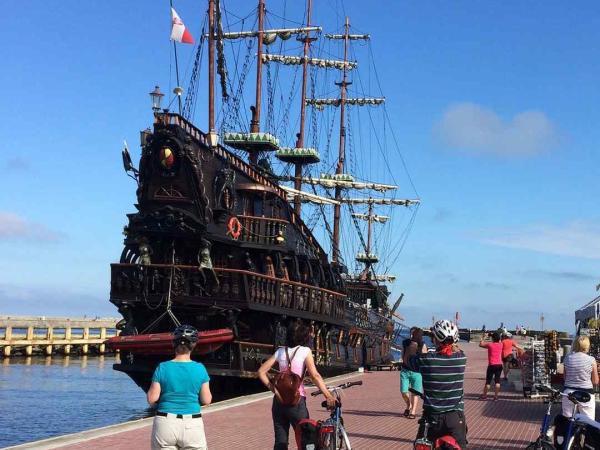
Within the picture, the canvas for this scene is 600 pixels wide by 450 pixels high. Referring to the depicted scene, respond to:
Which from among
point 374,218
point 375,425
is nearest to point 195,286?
point 375,425

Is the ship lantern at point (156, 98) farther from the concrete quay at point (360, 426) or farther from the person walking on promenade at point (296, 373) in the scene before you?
the person walking on promenade at point (296, 373)

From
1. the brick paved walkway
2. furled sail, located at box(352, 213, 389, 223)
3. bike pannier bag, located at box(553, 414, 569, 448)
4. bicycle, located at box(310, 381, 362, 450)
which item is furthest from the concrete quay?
furled sail, located at box(352, 213, 389, 223)

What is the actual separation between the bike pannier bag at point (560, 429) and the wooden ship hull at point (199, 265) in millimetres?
12818

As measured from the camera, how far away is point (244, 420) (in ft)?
43.8

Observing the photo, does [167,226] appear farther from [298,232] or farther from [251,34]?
[251,34]

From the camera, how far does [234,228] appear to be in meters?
22.7

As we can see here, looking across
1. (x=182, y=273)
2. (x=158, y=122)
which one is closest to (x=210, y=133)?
(x=158, y=122)

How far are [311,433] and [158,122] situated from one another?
15519 mm

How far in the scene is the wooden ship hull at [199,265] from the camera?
21.2 meters

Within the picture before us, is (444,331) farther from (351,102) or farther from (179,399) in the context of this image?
(351,102)

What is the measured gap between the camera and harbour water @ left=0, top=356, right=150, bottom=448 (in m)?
22.0

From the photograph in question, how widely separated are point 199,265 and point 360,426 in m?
9.80

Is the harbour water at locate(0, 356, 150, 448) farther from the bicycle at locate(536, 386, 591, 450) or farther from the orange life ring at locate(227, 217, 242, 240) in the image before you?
the bicycle at locate(536, 386, 591, 450)

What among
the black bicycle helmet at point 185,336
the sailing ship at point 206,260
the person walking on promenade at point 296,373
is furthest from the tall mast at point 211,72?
the black bicycle helmet at point 185,336
